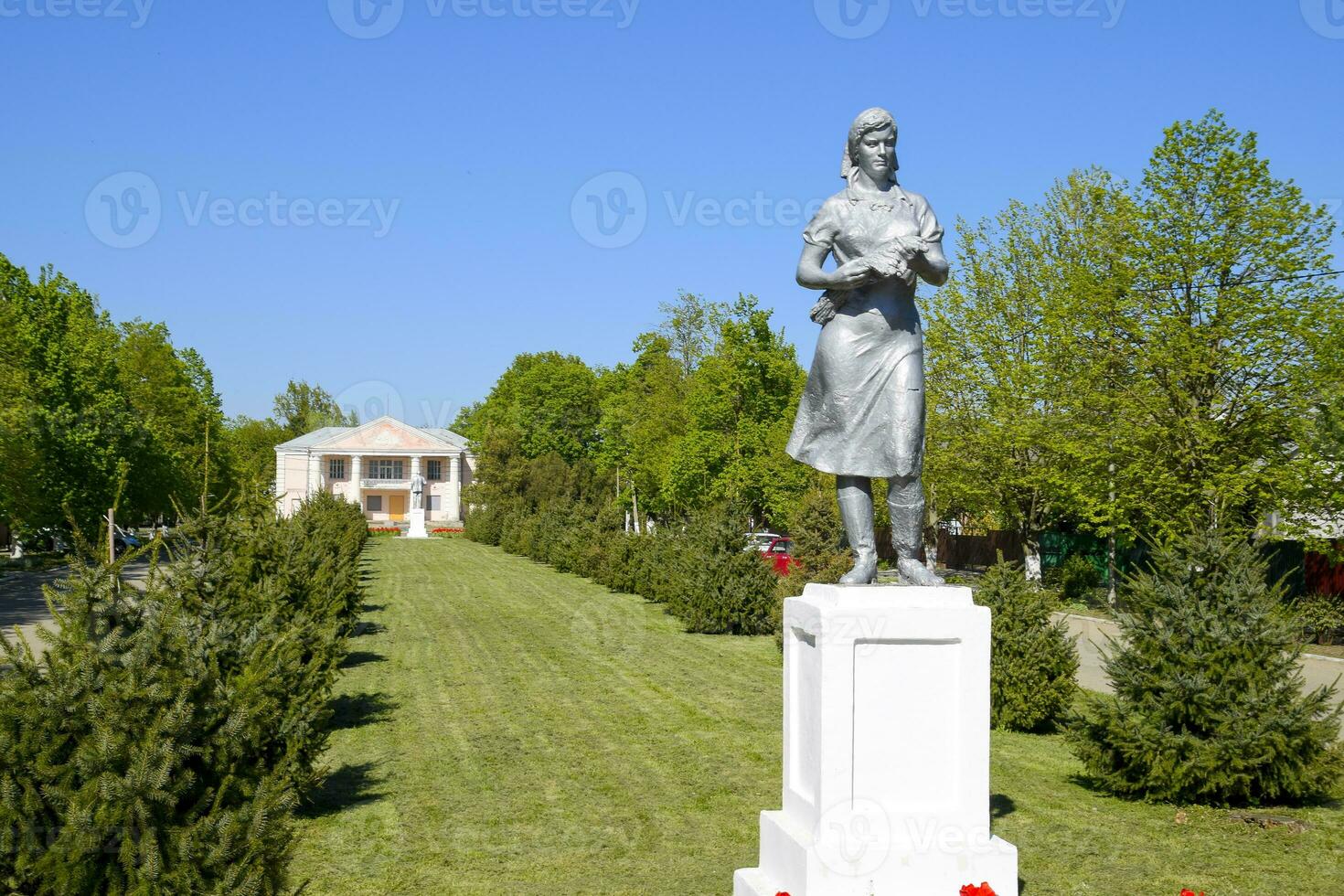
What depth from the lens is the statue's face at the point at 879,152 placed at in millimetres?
6387

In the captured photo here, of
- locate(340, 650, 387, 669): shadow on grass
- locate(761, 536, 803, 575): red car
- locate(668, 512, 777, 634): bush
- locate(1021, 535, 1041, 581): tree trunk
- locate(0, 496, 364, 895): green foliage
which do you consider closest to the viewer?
locate(0, 496, 364, 895): green foliage

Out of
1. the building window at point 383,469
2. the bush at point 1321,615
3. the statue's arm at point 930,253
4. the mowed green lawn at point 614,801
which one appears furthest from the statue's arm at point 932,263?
the building window at point 383,469

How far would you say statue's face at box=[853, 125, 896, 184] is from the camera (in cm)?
639

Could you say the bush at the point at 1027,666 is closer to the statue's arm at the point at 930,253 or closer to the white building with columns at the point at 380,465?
the statue's arm at the point at 930,253

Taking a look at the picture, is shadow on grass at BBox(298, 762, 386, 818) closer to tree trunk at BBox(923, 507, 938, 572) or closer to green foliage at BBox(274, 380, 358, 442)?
tree trunk at BBox(923, 507, 938, 572)

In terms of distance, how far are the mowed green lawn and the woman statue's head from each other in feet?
14.1

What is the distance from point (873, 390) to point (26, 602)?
27.8m

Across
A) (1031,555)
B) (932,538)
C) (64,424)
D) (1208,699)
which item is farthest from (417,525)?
(1208,699)

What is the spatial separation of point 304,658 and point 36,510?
2647 centimetres

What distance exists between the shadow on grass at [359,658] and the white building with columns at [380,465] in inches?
3366

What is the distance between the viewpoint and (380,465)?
344 feet

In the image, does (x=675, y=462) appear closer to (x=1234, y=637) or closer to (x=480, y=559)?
(x=480, y=559)

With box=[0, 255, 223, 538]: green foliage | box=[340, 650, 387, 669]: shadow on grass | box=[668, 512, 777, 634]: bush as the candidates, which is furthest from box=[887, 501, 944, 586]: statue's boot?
box=[0, 255, 223, 538]: green foliage

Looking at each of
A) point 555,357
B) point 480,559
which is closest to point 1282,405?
point 480,559
